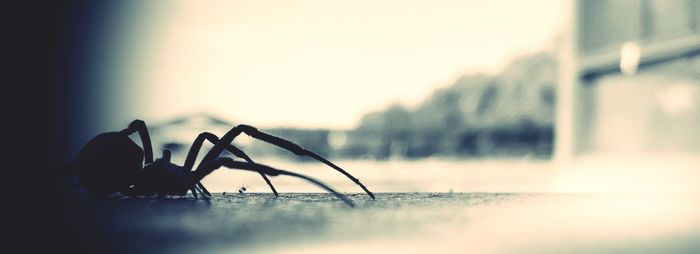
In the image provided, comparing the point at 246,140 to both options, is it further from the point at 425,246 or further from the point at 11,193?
the point at 425,246

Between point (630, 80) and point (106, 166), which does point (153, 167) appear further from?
point (630, 80)

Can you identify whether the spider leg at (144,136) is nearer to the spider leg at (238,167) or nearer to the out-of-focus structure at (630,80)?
the spider leg at (238,167)

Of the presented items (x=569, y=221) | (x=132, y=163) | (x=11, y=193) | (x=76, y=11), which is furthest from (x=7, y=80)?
(x=569, y=221)

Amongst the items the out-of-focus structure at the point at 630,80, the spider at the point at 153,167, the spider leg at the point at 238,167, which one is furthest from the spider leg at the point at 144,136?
the out-of-focus structure at the point at 630,80

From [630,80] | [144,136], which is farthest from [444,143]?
[144,136]

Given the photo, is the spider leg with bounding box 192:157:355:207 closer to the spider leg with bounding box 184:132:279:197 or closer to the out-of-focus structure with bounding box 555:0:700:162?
the spider leg with bounding box 184:132:279:197

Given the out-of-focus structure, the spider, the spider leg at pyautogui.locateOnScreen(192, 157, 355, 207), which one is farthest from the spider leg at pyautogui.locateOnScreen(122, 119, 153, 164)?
the out-of-focus structure

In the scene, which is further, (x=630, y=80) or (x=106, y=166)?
(x=630, y=80)

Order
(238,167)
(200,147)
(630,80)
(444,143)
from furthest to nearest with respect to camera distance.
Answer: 1. (444,143)
2. (630,80)
3. (200,147)
4. (238,167)
